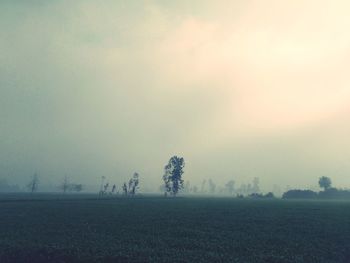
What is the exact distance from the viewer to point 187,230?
4309cm

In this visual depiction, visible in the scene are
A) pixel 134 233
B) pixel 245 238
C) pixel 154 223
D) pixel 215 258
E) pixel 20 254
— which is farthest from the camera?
pixel 154 223

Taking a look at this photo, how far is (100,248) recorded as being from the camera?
31.3m

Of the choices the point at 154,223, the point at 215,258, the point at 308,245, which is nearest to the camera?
the point at 215,258

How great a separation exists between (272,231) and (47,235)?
3240 cm

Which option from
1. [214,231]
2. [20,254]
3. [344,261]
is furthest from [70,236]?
[344,261]

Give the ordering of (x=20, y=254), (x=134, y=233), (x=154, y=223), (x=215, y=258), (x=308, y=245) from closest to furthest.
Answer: (x=215, y=258), (x=20, y=254), (x=308, y=245), (x=134, y=233), (x=154, y=223)

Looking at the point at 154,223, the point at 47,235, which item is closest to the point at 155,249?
the point at 47,235

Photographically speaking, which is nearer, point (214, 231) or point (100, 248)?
point (100, 248)

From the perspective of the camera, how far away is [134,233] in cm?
4056

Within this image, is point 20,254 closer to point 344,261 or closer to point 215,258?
point 215,258

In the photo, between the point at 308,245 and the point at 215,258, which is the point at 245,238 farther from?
the point at 215,258

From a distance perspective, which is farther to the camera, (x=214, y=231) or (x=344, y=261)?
(x=214, y=231)

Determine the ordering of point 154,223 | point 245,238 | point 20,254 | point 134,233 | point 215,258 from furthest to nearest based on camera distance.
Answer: point 154,223
point 134,233
point 245,238
point 20,254
point 215,258

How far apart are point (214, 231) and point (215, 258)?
15296 mm
